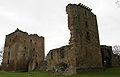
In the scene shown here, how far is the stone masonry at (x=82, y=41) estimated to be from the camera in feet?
80.3

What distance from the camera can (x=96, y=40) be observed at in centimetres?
2811

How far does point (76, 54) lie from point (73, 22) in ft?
14.7

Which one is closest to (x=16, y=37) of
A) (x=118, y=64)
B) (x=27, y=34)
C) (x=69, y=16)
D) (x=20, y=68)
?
(x=27, y=34)

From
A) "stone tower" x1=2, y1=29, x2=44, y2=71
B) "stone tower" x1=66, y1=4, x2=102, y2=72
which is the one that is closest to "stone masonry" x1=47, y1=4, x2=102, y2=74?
"stone tower" x1=66, y1=4, x2=102, y2=72

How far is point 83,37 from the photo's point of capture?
26094 mm

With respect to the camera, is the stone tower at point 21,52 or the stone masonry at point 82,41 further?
the stone tower at point 21,52

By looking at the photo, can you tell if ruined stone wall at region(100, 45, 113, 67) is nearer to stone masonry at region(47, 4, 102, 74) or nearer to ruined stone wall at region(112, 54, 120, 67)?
ruined stone wall at region(112, 54, 120, 67)

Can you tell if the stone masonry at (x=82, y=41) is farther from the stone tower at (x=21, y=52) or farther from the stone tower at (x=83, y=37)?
the stone tower at (x=21, y=52)

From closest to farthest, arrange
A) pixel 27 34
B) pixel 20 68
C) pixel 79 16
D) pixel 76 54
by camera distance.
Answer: pixel 76 54, pixel 79 16, pixel 20 68, pixel 27 34

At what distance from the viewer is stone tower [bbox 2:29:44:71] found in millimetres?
40781

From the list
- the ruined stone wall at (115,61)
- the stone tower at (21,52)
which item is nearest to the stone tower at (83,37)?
the ruined stone wall at (115,61)

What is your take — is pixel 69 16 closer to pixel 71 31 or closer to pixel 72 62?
pixel 71 31

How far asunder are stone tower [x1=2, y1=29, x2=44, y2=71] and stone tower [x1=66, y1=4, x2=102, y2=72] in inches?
620

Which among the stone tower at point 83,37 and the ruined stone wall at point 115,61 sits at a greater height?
the stone tower at point 83,37
